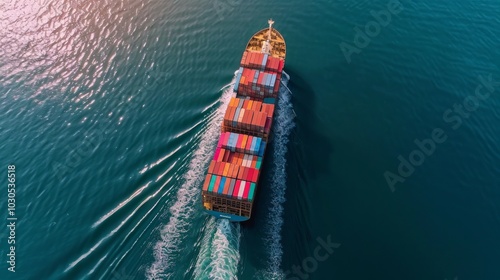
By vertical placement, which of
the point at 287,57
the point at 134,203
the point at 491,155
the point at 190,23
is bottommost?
the point at 134,203

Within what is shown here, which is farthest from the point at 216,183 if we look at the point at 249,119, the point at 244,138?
the point at 249,119

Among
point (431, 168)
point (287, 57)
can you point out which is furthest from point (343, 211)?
point (287, 57)

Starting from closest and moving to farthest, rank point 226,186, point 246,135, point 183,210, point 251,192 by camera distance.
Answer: point 251,192
point 226,186
point 183,210
point 246,135

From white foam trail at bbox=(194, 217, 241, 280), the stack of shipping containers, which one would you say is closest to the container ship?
the stack of shipping containers

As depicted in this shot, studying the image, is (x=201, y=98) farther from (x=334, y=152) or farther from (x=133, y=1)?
(x=133, y=1)

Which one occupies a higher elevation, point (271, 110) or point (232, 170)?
point (271, 110)

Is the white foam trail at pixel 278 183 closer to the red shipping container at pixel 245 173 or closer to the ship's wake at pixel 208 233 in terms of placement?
the ship's wake at pixel 208 233

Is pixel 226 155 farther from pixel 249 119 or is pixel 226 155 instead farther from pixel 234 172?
pixel 249 119

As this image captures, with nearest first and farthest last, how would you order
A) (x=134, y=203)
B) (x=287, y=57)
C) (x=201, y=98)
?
1. (x=134, y=203)
2. (x=201, y=98)
3. (x=287, y=57)
